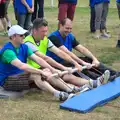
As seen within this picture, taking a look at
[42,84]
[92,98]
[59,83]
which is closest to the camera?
[92,98]

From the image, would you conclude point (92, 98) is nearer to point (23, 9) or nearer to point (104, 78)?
point (104, 78)

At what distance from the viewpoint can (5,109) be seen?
15.7 ft

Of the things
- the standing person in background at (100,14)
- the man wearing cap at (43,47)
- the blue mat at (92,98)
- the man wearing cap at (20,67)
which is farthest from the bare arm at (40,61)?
the standing person in background at (100,14)

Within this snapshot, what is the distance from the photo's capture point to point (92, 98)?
5.04 m

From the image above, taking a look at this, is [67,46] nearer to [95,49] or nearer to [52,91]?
[52,91]

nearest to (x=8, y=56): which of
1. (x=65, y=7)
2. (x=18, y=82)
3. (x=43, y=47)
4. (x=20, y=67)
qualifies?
(x=20, y=67)

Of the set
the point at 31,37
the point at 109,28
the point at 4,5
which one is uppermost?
the point at 31,37

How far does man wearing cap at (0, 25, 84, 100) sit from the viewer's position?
16.8ft

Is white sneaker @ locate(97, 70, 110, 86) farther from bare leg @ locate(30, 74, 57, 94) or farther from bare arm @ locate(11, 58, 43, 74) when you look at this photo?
bare arm @ locate(11, 58, 43, 74)

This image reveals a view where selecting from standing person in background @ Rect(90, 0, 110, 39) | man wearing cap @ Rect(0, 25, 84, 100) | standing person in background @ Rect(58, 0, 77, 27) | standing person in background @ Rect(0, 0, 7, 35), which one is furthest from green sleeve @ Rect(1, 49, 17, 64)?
standing person in background @ Rect(0, 0, 7, 35)

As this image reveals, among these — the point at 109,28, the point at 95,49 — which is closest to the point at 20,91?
the point at 95,49

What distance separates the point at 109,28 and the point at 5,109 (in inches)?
285

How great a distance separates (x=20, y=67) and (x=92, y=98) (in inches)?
37.1

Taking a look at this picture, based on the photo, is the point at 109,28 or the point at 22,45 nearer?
the point at 22,45
